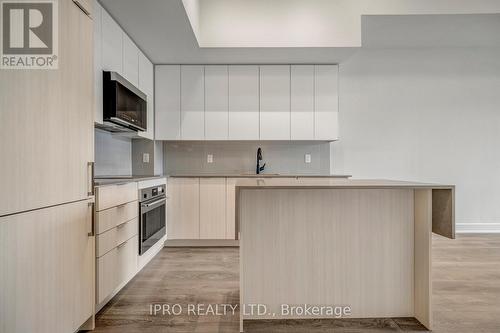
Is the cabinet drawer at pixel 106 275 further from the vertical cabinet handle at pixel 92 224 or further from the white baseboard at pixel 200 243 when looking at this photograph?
the white baseboard at pixel 200 243

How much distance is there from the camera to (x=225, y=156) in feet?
15.5

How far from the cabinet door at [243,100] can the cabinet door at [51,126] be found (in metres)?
2.34

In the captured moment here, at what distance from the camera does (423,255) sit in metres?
2.07

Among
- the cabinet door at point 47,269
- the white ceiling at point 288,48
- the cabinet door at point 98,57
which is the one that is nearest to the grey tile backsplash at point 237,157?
the white ceiling at point 288,48

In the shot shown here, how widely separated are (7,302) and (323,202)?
1729 mm

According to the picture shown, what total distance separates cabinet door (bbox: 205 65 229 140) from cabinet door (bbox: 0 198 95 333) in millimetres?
2454

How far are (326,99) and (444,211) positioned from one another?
2648 mm

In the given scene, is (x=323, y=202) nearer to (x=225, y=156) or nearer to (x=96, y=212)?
(x=96, y=212)

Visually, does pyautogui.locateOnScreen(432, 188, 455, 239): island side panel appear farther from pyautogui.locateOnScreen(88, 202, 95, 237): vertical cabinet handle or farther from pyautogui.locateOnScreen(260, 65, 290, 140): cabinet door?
pyautogui.locateOnScreen(260, 65, 290, 140): cabinet door

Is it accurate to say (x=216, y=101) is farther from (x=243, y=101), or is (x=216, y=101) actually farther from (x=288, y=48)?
(x=288, y=48)

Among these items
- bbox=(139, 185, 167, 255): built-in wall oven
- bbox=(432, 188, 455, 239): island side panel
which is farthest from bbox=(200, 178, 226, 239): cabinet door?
bbox=(432, 188, 455, 239): island side panel

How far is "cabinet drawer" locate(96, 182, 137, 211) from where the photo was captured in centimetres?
219

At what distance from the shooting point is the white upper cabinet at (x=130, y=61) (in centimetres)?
325

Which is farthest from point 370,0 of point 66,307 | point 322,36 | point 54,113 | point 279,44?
point 66,307
